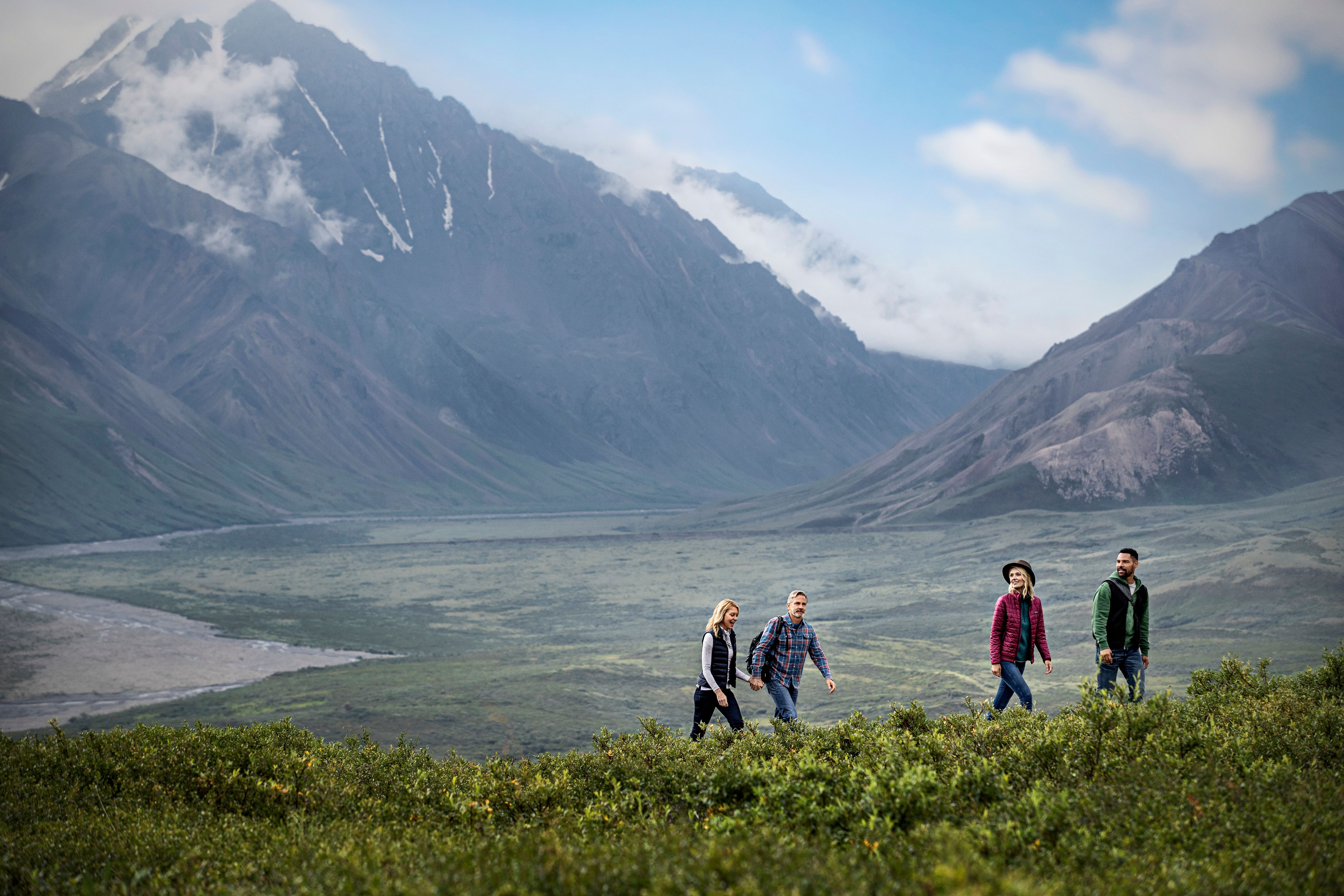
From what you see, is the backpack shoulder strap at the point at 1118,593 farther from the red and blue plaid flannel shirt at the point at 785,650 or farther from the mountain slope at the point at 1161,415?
the mountain slope at the point at 1161,415

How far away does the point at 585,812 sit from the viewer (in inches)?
342

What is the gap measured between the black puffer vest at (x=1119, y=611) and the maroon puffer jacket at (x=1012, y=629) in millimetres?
841

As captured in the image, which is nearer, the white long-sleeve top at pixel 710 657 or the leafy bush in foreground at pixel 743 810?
the leafy bush in foreground at pixel 743 810

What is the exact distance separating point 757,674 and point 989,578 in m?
71.0

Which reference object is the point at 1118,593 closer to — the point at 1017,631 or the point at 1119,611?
the point at 1119,611

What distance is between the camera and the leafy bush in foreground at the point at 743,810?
6309mm

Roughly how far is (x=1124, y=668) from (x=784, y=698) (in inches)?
186

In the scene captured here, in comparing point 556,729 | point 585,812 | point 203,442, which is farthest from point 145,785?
point 203,442

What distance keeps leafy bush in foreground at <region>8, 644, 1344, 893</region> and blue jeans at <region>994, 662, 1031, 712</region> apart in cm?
119

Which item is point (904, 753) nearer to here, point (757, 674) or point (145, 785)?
point (757, 674)

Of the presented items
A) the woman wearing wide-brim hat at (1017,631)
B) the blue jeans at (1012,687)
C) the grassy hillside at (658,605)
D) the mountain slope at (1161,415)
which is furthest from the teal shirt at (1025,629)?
the mountain slope at (1161,415)

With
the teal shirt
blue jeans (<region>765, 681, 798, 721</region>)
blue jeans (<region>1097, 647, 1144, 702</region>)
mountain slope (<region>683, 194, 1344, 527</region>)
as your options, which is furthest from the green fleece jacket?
mountain slope (<region>683, 194, 1344, 527</region>)

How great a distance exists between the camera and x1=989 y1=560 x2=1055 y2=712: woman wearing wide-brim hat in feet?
42.7

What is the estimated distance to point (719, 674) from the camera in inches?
508
